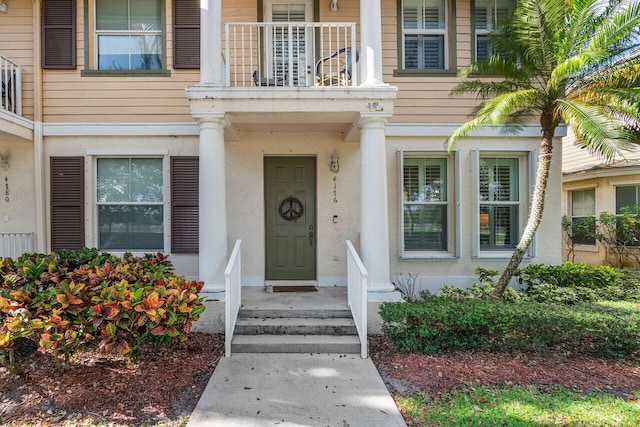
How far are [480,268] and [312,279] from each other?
300 centimetres

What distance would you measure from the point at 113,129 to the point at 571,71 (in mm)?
7163

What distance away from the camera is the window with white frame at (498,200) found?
248 inches

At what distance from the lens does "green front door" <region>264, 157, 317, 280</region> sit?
6.11m

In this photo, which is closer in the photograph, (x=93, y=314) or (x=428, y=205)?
(x=93, y=314)

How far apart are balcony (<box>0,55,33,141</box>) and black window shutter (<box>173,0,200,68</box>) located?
2617 mm

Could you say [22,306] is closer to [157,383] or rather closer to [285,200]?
[157,383]

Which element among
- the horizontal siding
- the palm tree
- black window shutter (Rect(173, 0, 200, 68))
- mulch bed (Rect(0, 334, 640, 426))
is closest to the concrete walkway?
mulch bed (Rect(0, 334, 640, 426))

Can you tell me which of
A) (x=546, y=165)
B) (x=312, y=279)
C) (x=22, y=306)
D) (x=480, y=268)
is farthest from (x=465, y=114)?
(x=22, y=306)

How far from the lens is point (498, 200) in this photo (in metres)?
6.30

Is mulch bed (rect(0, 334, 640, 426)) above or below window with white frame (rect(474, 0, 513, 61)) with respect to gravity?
below

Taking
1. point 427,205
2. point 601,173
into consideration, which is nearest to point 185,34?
point 427,205

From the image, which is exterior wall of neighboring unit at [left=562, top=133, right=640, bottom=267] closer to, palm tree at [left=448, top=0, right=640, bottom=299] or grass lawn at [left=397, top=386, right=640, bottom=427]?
palm tree at [left=448, top=0, right=640, bottom=299]

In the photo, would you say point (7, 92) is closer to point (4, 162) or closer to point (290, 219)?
point (4, 162)

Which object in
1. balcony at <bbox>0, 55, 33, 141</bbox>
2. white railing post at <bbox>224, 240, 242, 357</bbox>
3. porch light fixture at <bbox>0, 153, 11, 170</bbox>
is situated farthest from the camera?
porch light fixture at <bbox>0, 153, 11, 170</bbox>
